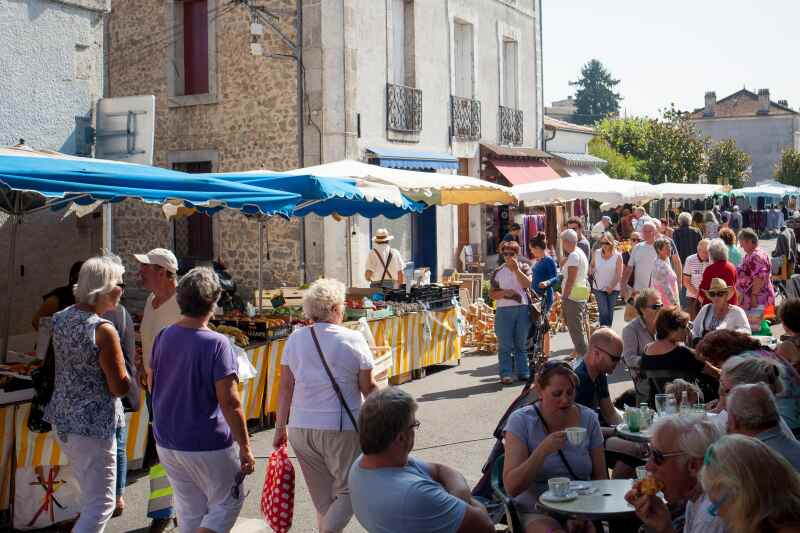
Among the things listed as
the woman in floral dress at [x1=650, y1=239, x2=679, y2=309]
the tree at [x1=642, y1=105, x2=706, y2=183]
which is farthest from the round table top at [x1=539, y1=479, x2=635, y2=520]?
the tree at [x1=642, y1=105, x2=706, y2=183]

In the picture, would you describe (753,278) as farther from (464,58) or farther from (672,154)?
(672,154)

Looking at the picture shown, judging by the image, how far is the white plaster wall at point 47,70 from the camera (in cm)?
959

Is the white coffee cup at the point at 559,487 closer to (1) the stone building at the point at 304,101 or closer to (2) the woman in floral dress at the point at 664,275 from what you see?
(2) the woman in floral dress at the point at 664,275

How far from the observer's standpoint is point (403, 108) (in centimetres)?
1903

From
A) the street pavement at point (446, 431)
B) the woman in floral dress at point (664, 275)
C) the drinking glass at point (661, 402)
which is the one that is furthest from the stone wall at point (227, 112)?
the drinking glass at point (661, 402)

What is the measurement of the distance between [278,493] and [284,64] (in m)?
13.0

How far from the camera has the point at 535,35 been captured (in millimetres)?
25312

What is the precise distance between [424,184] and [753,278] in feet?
14.0

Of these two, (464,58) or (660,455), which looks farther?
(464,58)

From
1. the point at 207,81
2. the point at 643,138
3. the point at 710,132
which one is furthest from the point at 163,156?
the point at 710,132

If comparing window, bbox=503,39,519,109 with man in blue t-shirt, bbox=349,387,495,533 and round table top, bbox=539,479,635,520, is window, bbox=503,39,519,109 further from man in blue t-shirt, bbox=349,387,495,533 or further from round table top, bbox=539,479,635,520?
man in blue t-shirt, bbox=349,387,495,533

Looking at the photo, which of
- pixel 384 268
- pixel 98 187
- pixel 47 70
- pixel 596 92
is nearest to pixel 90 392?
pixel 98 187

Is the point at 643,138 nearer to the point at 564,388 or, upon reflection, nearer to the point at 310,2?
the point at 310,2

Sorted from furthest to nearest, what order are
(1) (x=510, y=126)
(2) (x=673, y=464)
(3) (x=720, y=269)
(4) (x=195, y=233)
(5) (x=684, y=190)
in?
(5) (x=684, y=190) < (1) (x=510, y=126) < (4) (x=195, y=233) < (3) (x=720, y=269) < (2) (x=673, y=464)
